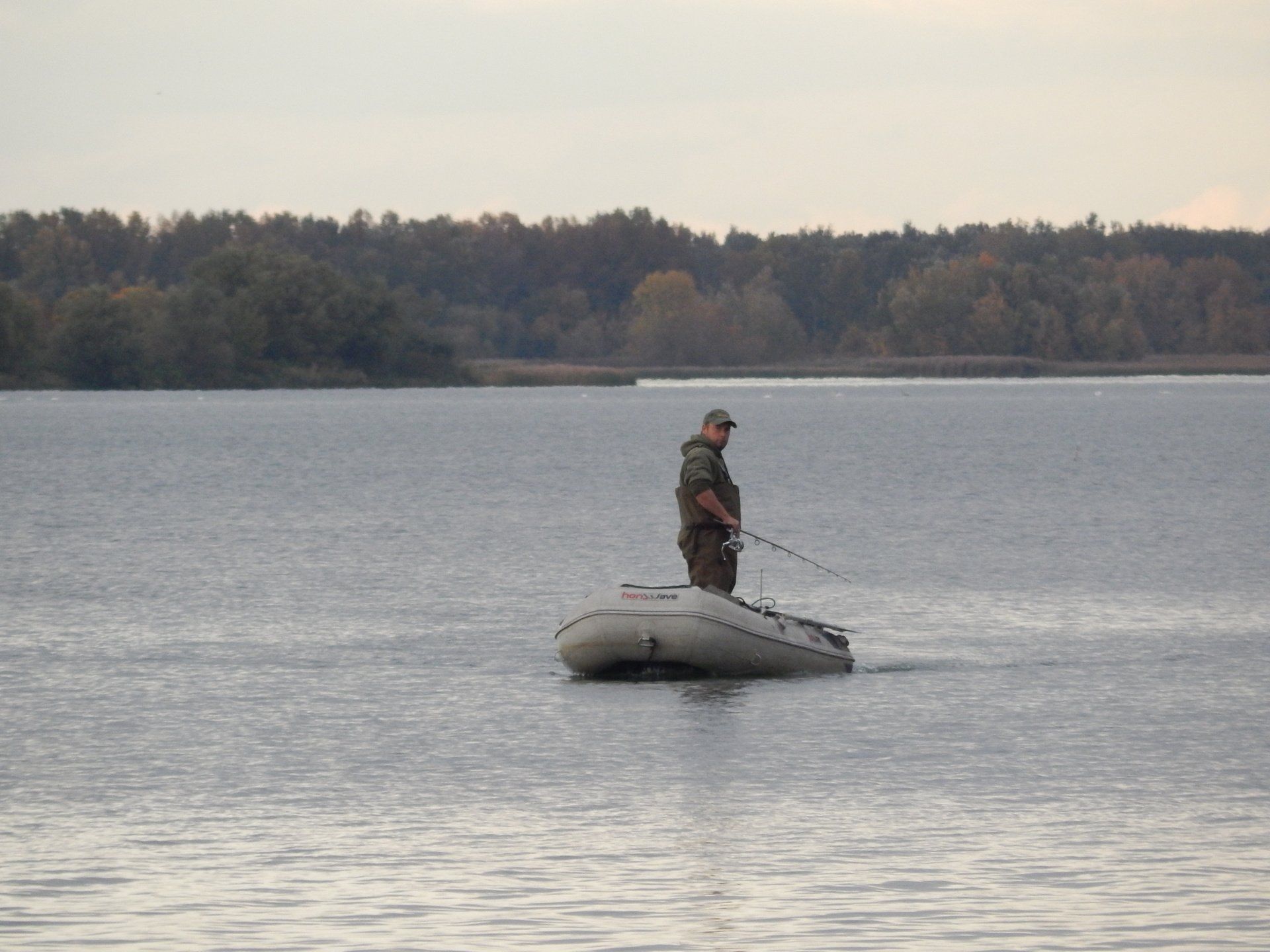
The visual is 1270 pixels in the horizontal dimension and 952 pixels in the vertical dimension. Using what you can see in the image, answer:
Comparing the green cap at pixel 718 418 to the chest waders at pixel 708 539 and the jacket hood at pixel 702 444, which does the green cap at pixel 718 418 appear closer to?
the jacket hood at pixel 702 444

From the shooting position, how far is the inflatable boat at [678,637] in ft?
55.3

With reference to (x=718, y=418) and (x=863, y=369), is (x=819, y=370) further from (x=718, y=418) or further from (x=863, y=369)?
(x=718, y=418)

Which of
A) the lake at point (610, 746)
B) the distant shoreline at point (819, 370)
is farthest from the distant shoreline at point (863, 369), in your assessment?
the lake at point (610, 746)

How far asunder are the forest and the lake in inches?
4270

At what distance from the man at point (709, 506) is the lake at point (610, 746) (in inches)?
38.4

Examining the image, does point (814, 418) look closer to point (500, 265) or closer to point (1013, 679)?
point (500, 265)

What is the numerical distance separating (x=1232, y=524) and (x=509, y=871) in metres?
29.6

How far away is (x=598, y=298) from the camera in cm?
19500

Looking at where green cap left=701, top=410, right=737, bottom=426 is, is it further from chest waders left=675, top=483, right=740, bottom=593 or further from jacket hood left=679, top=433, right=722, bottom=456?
chest waders left=675, top=483, right=740, bottom=593

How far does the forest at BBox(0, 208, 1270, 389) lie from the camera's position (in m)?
148

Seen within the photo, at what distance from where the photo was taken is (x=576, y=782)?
1300cm

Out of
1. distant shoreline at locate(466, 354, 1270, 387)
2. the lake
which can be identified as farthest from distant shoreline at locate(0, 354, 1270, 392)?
the lake

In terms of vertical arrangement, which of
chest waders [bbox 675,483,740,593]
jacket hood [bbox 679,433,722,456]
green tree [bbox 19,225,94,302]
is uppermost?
green tree [bbox 19,225,94,302]

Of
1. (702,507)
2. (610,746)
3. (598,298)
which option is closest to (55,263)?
(598,298)
